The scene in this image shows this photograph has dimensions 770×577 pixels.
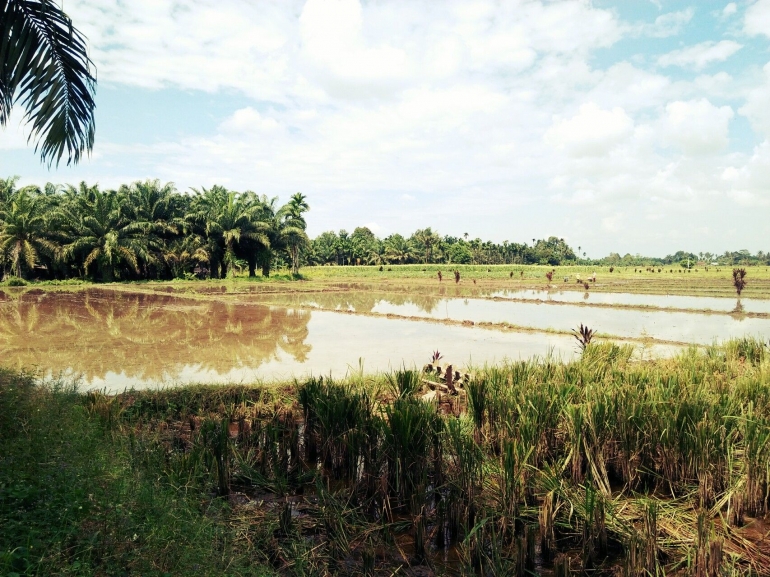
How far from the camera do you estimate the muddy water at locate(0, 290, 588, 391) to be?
992 cm

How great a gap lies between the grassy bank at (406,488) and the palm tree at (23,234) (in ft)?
111

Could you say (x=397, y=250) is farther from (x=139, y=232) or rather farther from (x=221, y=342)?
(x=221, y=342)

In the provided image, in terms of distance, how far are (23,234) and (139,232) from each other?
704cm

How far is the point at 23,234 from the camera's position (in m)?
32.8

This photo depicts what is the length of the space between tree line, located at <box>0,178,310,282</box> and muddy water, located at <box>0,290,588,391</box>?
50.9ft

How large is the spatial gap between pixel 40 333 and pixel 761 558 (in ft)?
54.1

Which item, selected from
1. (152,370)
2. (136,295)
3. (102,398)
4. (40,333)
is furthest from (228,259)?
(102,398)

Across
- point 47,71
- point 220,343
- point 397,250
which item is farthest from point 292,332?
point 397,250

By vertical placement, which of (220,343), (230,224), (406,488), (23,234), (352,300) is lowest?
(220,343)

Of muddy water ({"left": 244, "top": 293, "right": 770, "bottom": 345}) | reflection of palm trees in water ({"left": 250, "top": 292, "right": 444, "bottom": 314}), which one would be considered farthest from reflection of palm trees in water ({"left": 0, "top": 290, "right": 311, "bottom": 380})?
muddy water ({"left": 244, "top": 293, "right": 770, "bottom": 345})

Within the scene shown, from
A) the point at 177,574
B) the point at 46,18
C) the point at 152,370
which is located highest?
the point at 46,18

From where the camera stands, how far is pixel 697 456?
4062 mm

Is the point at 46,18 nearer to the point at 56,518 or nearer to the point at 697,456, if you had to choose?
the point at 56,518

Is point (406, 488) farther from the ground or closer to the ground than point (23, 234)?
closer to the ground
